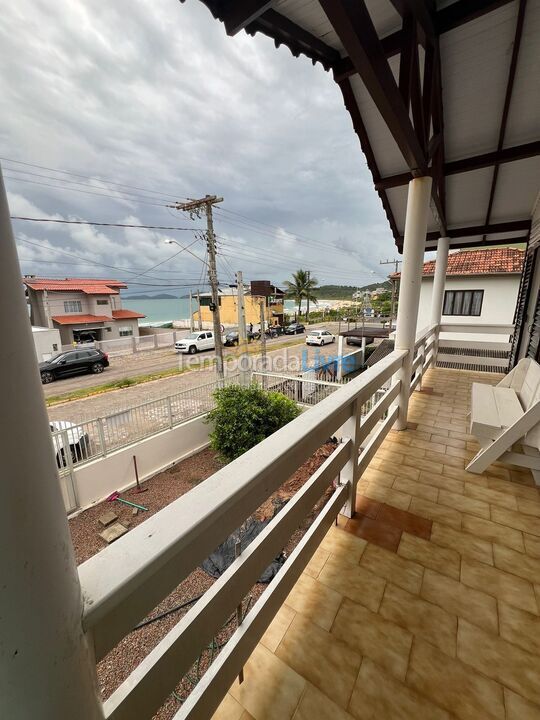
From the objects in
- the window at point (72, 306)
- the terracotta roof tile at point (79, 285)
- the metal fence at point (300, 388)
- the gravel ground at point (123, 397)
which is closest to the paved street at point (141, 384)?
the gravel ground at point (123, 397)

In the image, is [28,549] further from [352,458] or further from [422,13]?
[422,13]

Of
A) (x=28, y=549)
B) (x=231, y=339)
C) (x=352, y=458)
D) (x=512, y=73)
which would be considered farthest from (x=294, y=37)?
(x=231, y=339)

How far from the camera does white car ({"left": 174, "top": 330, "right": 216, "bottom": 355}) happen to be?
18812mm

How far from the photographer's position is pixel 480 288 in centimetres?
1089

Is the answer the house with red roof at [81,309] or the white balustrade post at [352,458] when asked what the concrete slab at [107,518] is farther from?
the house with red roof at [81,309]

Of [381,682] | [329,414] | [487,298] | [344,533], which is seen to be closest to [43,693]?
[329,414]

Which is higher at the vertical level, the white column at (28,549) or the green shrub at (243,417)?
the white column at (28,549)

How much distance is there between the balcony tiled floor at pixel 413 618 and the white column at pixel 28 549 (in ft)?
3.28

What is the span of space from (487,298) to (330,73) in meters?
11.0

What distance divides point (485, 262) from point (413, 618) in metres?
12.7

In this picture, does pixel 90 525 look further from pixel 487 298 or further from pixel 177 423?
pixel 487 298

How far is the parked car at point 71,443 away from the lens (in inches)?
218

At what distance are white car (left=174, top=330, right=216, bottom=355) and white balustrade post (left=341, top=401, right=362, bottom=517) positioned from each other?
17828mm

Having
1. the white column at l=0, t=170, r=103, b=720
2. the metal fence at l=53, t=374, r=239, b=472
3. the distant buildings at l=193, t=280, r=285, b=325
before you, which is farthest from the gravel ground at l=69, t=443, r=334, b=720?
the distant buildings at l=193, t=280, r=285, b=325
